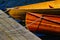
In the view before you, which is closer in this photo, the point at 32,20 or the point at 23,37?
the point at 23,37

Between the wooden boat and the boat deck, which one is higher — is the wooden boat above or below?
below

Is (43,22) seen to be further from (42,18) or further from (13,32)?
(13,32)

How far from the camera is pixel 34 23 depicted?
175 inches

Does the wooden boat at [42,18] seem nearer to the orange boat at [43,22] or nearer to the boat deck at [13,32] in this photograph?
the orange boat at [43,22]

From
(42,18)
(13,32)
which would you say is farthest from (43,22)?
(13,32)

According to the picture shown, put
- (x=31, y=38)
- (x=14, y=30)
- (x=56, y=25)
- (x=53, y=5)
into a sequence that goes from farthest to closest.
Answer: (x=53, y=5) → (x=56, y=25) → (x=14, y=30) → (x=31, y=38)

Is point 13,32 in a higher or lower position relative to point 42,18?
higher

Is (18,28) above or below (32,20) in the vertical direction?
above

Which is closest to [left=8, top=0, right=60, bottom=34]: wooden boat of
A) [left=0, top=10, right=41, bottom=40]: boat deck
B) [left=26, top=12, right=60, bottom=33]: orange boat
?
[left=26, top=12, right=60, bottom=33]: orange boat

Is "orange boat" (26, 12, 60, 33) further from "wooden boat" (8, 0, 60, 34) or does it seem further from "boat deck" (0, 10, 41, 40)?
"boat deck" (0, 10, 41, 40)

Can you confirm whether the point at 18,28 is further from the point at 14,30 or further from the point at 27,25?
the point at 27,25

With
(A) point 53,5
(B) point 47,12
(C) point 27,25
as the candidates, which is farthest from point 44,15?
(A) point 53,5

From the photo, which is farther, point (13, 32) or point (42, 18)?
point (42, 18)

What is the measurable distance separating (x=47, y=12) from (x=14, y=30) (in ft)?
Result: 4.27
